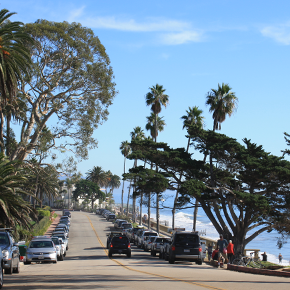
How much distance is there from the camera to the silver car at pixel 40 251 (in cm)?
2297

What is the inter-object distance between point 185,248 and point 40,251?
28.5 feet

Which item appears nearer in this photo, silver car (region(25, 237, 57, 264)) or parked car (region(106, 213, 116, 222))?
silver car (region(25, 237, 57, 264))

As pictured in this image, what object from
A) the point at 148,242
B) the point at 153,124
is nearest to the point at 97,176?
the point at 153,124

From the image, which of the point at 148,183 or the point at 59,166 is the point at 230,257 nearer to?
the point at 148,183

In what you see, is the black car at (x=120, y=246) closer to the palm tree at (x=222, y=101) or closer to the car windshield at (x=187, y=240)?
the car windshield at (x=187, y=240)

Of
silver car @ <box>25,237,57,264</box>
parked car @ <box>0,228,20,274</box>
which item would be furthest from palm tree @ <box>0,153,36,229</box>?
parked car @ <box>0,228,20,274</box>

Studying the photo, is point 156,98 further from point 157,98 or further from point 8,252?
point 8,252

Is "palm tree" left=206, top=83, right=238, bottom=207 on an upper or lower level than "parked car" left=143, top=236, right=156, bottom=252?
upper

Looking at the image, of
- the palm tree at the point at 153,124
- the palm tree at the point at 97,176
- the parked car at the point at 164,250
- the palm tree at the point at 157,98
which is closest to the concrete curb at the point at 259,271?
the parked car at the point at 164,250

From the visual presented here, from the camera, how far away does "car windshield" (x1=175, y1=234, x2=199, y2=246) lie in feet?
77.2

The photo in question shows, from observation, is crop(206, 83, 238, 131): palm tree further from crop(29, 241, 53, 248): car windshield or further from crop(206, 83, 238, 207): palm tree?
crop(29, 241, 53, 248): car windshield

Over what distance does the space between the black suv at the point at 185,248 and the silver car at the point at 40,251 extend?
285 inches

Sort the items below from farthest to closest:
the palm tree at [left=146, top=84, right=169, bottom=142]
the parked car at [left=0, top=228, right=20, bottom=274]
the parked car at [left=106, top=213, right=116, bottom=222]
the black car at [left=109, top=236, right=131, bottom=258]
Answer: the parked car at [left=106, top=213, right=116, bottom=222] < the palm tree at [left=146, top=84, right=169, bottom=142] < the black car at [left=109, top=236, right=131, bottom=258] < the parked car at [left=0, top=228, right=20, bottom=274]

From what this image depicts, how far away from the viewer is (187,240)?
77.3 feet
